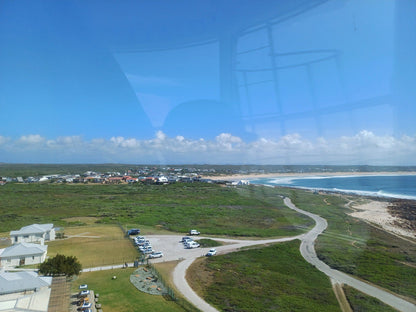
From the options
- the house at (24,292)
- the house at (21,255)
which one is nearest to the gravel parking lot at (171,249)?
the house at (21,255)

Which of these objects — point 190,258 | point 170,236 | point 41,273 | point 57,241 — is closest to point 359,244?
point 190,258

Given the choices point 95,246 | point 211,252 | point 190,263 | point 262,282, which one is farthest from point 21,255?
point 262,282

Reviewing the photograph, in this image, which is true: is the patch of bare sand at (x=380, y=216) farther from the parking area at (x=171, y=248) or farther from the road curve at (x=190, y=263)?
the parking area at (x=171, y=248)

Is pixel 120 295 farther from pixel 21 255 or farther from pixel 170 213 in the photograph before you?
pixel 170 213

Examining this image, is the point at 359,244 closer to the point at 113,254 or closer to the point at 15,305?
the point at 113,254

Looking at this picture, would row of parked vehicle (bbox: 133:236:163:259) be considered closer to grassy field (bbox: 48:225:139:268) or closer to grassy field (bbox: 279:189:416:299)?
grassy field (bbox: 48:225:139:268)

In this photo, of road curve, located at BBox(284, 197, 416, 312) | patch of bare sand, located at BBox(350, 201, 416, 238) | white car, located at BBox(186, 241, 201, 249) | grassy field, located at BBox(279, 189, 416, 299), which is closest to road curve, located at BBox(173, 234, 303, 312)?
white car, located at BBox(186, 241, 201, 249)
